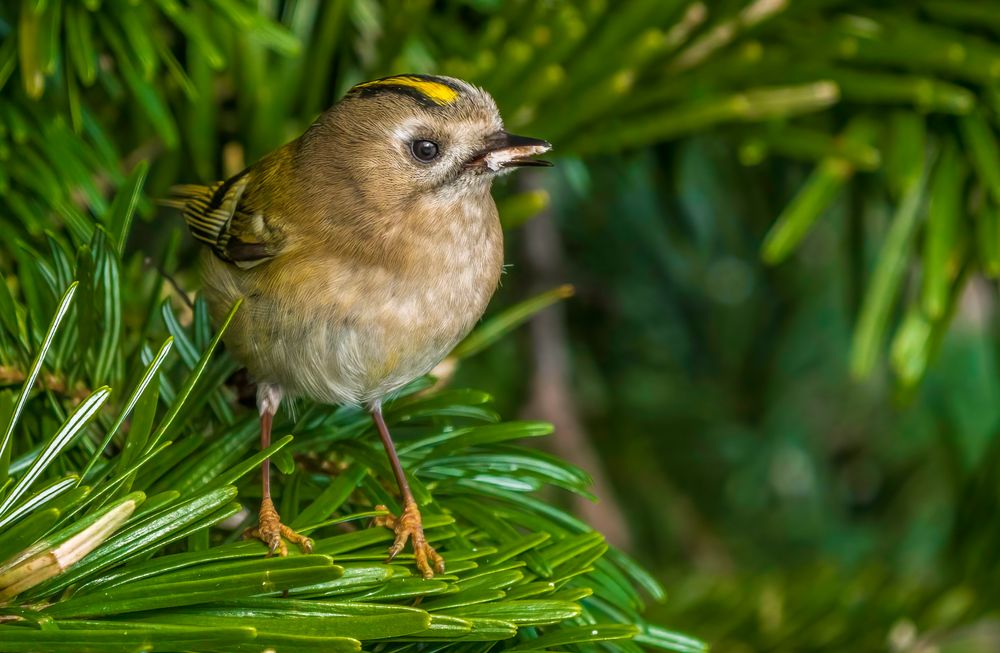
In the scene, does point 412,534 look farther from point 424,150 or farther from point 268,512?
point 424,150

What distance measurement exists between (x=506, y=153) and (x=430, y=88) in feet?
0.41

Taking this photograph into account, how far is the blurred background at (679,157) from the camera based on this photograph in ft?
4.42

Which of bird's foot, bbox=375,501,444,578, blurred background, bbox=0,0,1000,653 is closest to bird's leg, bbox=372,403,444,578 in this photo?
bird's foot, bbox=375,501,444,578

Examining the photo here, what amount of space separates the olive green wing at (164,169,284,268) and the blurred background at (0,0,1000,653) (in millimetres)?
61

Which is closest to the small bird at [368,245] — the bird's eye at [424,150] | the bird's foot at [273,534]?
the bird's eye at [424,150]

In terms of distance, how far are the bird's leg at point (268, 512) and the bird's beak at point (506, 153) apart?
0.37 m

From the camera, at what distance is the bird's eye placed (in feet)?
4.46

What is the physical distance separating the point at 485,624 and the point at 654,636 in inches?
11.5

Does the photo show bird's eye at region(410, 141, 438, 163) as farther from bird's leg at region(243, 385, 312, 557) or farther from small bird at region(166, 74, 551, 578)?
bird's leg at region(243, 385, 312, 557)

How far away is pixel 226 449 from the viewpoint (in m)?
1.08

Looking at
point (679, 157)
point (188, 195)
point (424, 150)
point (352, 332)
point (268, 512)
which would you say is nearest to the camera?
point (268, 512)

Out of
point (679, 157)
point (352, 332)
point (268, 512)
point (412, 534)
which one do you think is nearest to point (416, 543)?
point (412, 534)

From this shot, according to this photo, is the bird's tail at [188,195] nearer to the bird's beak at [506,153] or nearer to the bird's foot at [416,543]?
the bird's beak at [506,153]

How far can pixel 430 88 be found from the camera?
1326 mm
